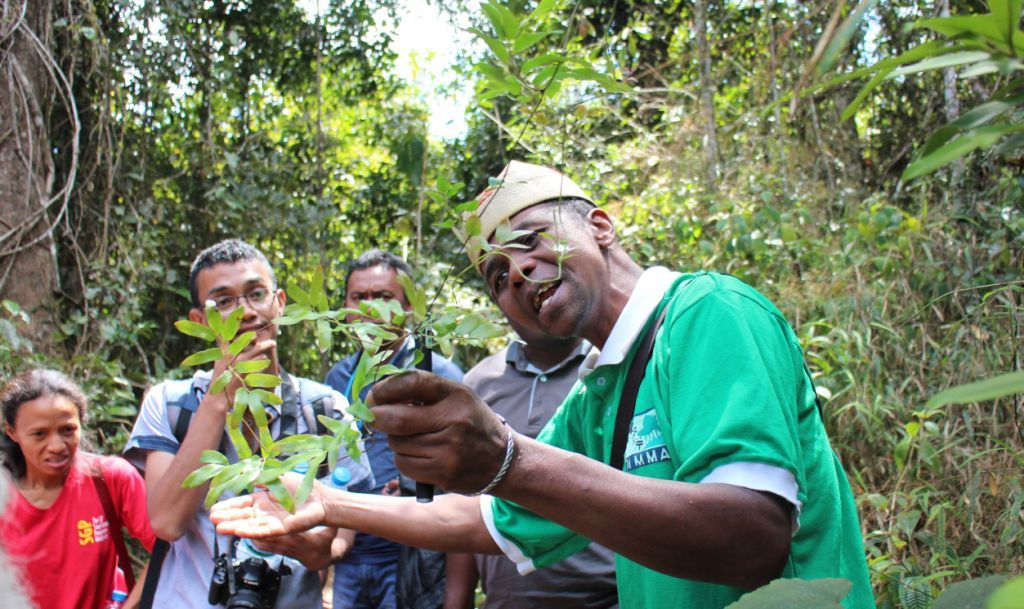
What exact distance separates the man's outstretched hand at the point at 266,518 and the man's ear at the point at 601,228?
88 centimetres

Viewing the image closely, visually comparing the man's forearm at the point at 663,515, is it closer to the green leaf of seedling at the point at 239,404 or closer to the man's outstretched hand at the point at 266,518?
the green leaf of seedling at the point at 239,404

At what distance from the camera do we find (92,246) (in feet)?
18.8

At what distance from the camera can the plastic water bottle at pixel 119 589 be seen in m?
3.53

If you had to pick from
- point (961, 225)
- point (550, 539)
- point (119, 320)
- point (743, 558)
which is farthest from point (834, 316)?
point (119, 320)

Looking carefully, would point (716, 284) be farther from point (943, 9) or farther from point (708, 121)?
point (708, 121)

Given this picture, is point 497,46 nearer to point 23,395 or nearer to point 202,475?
point 202,475

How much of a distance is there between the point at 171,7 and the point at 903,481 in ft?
17.9

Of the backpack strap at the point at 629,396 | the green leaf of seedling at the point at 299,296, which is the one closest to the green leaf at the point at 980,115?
the green leaf of seedling at the point at 299,296

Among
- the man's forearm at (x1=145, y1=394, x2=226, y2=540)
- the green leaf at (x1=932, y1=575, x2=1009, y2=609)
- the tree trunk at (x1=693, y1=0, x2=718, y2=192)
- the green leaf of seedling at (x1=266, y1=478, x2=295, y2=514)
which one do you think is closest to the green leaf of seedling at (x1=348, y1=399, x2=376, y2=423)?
the green leaf of seedling at (x1=266, y1=478, x2=295, y2=514)

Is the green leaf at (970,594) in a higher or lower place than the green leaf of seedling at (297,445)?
lower

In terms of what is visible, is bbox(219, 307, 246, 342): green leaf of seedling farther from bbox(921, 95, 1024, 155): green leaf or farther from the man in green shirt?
bbox(921, 95, 1024, 155): green leaf

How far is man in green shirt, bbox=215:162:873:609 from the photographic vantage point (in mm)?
1406

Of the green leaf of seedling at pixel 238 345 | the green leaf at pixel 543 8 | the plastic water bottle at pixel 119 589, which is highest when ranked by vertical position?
the green leaf at pixel 543 8

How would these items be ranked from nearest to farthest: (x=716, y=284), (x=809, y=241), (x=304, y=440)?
(x=304, y=440) < (x=716, y=284) < (x=809, y=241)
